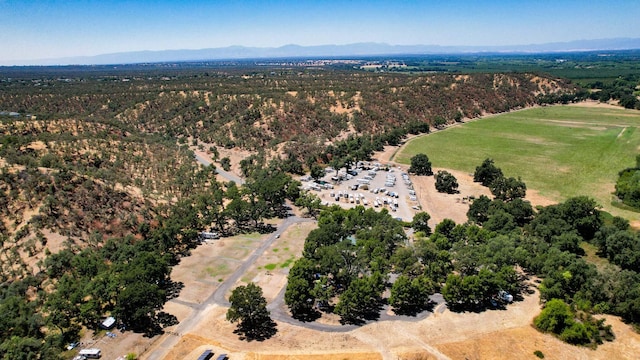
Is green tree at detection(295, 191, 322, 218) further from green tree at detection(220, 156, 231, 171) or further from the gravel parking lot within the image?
green tree at detection(220, 156, 231, 171)

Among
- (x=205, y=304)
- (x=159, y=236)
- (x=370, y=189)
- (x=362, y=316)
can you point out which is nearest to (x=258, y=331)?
(x=205, y=304)

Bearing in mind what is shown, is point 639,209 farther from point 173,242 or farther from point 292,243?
point 173,242

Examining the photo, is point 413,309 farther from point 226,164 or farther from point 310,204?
point 226,164

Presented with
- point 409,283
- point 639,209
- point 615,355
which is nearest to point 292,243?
point 409,283

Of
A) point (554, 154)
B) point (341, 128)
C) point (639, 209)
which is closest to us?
point (639, 209)

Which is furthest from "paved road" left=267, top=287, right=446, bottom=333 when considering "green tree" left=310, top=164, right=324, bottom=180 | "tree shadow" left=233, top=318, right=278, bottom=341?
"green tree" left=310, top=164, right=324, bottom=180

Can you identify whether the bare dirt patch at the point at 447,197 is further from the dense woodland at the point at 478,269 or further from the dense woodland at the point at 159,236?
the dense woodland at the point at 478,269
